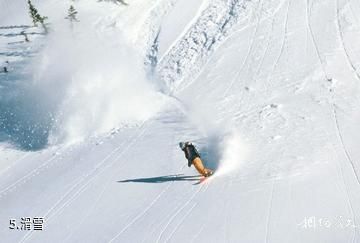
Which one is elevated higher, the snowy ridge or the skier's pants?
the snowy ridge

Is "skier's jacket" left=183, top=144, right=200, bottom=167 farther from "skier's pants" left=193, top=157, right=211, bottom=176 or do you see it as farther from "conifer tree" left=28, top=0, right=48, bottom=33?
"conifer tree" left=28, top=0, right=48, bottom=33

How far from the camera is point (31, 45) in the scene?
1314 inches

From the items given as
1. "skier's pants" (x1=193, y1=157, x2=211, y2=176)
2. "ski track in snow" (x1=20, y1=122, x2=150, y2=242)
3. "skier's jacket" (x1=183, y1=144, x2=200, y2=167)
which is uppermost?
"skier's jacket" (x1=183, y1=144, x2=200, y2=167)

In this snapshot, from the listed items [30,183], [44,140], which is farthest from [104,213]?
[44,140]

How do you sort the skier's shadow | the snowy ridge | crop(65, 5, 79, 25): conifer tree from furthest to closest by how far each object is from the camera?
crop(65, 5, 79, 25): conifer tree, the snowy ridge, the skier's shadow

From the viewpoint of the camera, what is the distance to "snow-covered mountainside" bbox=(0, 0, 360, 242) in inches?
611

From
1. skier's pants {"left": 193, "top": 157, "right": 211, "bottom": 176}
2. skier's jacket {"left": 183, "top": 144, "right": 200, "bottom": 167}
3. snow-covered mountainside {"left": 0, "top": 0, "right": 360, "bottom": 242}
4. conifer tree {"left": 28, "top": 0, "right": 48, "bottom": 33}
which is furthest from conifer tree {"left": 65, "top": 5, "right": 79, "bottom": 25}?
skier's pants {"left": 193, "top": 157, "right": 211, "bottom": 176}

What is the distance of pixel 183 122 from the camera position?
72.8 feet

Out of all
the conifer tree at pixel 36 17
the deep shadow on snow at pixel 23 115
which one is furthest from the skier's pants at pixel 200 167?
the conifer tree at pixel 36 17

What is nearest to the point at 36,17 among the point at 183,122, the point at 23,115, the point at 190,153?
the point at 23,115

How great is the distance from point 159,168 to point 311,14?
10.9 meters

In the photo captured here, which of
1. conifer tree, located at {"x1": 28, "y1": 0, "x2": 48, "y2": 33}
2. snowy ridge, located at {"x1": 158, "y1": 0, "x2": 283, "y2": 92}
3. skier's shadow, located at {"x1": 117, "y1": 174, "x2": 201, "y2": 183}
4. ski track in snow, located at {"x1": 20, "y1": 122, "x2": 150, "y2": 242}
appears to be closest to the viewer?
skier's shadow, located at {"x1": 117, "y1": 174, "x2": 201, "y2": 183}

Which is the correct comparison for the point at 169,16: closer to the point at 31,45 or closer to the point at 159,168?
the point at 31,45

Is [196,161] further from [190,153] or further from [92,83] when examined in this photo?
[92,83]
